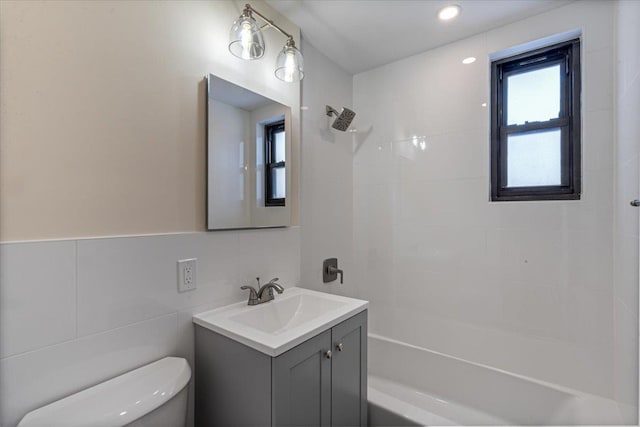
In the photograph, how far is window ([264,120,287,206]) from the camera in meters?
1.59

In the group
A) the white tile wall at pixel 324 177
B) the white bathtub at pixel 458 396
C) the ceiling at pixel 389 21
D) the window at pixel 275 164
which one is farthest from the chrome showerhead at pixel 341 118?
the white bathtub at pixel 458 396

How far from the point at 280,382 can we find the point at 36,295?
783 mm

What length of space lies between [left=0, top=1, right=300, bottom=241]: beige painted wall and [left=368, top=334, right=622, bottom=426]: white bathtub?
143cm

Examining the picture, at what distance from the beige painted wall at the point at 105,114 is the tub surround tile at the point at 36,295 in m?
0.05

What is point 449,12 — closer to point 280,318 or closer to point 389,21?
point 389,21

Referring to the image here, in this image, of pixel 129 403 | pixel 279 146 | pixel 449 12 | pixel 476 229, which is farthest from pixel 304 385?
pixel 449 12

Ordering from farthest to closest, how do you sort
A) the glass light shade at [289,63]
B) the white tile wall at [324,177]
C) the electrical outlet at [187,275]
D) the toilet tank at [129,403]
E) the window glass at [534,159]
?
the white tile wall at [324,177] → the window glass at [534,159] → the glass light shade at [289,63] → the electrical outlet at [187,275] → the toilet tank at [129,403]

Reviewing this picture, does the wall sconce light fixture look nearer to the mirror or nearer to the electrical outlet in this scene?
the mirror

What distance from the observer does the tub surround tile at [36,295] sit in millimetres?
784

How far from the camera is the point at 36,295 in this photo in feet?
2.74

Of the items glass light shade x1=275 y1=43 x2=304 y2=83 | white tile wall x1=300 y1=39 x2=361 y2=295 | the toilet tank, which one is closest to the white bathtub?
white tile wall x1=300 y1=39 x2=361 y2=295

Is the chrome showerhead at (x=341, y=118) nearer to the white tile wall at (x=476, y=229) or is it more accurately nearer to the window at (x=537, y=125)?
the white tile wall at (x=476, y=229)

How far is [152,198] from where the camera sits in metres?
1.11

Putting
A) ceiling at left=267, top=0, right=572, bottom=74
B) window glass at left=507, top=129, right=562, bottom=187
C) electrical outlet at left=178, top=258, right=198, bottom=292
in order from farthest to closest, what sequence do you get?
window glass at left=507, top=129, right=562, bottom=187 → ceiling at left=267, top=0, right=572, bottom=74 → electrical outlet at left=178, top=258, right=198, bottom=292
